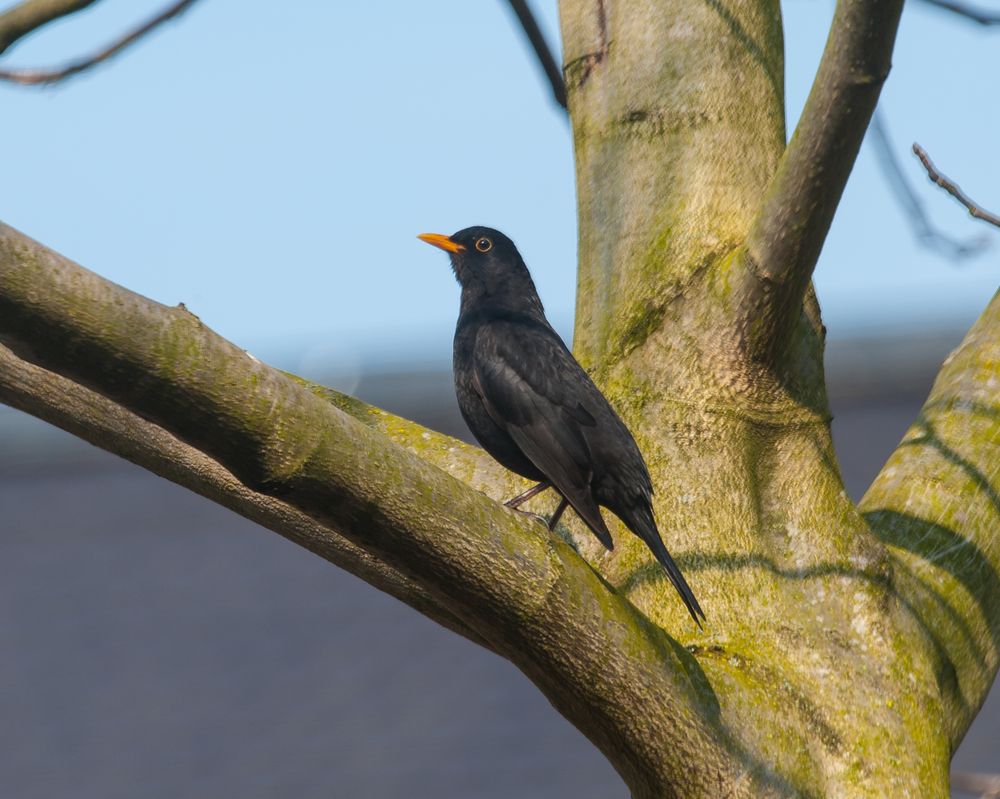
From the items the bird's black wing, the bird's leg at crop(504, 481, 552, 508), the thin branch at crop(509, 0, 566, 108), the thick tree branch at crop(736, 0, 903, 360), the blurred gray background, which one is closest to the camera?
the thick tree branch at crop(736, 0, 903, 360)

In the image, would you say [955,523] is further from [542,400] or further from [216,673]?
[216,673]

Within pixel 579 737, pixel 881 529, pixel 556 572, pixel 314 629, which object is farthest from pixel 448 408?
pixel 556 572

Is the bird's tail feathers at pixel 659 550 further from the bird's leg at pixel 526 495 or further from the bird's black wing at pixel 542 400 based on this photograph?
the bird's leg at pixel 526 495

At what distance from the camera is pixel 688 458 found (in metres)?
3.79

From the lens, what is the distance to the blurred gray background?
7.40 m

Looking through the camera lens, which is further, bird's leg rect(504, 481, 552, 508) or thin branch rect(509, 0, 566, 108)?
thin branch rect(509, 0, 566, 108)

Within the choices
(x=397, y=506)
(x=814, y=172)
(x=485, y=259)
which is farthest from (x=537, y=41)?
(x=397, y=506)

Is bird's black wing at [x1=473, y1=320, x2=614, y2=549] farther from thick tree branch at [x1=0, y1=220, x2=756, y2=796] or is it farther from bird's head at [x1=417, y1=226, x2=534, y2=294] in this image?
thick tree branch at [x1=0, y1=220, x2=756, y2=796]

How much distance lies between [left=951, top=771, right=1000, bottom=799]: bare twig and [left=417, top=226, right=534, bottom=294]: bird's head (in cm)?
317

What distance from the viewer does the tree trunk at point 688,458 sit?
98.0 inches

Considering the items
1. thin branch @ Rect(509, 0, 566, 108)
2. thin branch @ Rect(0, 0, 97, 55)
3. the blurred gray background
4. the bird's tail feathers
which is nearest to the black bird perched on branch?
the bird's tail feathers

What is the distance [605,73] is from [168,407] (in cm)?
251

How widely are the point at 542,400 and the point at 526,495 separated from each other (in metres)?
0.53

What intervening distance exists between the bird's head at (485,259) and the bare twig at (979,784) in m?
3.17
